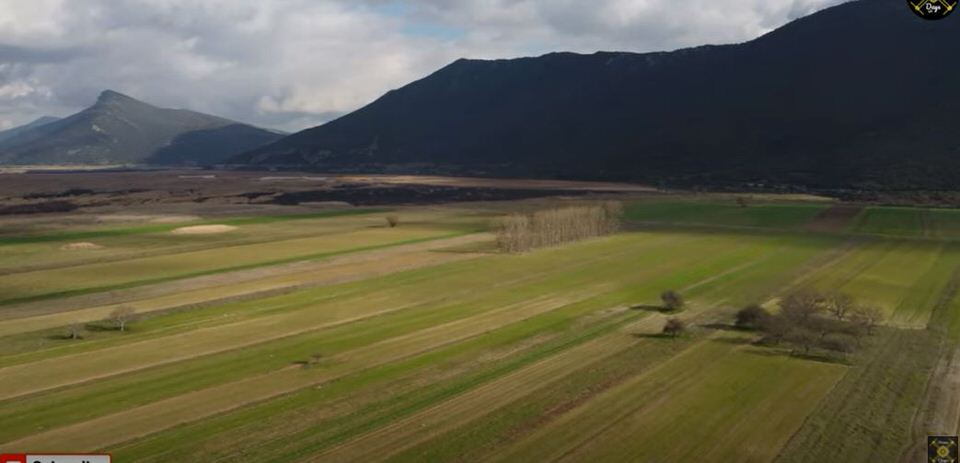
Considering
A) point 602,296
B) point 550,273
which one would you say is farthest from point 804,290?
point 550,273

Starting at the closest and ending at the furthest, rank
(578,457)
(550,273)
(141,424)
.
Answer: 1. (578,457)
2. (141,424)
3. (550,273)

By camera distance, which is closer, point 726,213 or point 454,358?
point 454,358

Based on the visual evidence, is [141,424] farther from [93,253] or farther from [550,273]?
[93,253]

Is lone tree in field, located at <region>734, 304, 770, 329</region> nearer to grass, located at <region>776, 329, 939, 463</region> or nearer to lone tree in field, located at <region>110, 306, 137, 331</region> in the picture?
grass, located at <region>776, 329, 939, 463</region>

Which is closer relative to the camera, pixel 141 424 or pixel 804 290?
pixel 141 424

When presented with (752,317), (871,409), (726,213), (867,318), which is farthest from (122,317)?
(726,213)

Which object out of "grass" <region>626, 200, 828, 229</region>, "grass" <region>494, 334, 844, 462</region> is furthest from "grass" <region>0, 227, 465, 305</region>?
"grass" <region>494, 334, 844, 462</region>

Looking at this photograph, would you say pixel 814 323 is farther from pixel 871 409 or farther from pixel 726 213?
pixel 726 213
